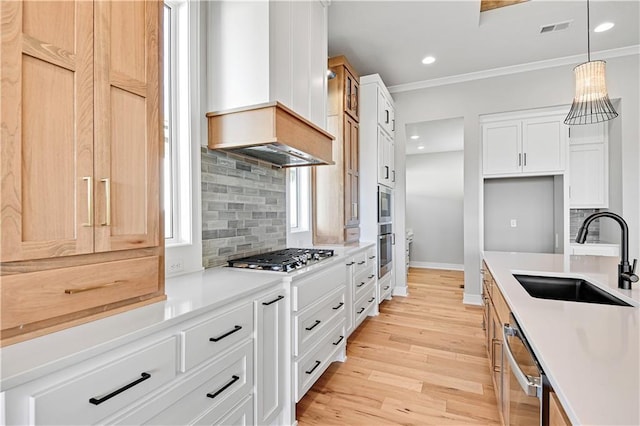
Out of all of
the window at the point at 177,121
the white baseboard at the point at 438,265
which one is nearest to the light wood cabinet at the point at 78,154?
the window at the point at 177,121

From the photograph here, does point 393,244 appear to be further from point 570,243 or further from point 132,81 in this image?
point 132,81

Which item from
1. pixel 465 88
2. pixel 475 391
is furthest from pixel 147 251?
pixel 465 88

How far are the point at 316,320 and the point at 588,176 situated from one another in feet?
13.6

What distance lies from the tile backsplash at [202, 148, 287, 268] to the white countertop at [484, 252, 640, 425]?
166 centimetres

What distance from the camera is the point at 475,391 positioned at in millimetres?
2217

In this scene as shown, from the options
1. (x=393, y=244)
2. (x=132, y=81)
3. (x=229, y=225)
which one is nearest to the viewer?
(x=132, y=81)

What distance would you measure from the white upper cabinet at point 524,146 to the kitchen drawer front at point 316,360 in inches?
124

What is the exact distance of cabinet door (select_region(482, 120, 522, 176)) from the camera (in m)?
4.13

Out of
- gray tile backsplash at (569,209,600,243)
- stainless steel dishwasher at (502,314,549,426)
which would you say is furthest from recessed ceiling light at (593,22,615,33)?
stainless steel dishwasher at (502,314,549,426)

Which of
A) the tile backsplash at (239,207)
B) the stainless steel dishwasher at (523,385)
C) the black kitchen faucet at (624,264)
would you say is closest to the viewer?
the stainless steel dishwasher at (523,385)

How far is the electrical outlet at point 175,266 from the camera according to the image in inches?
69.5

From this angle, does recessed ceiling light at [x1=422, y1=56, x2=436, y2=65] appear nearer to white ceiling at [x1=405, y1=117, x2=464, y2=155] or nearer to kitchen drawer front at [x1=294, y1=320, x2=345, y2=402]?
white ceiling at [x1=405, y1=117, x2=464, y2=155]

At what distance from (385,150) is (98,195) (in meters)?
3.63

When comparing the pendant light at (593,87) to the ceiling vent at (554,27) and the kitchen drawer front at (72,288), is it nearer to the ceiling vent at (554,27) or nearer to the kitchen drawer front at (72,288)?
the ceiling vent at (554,27)
